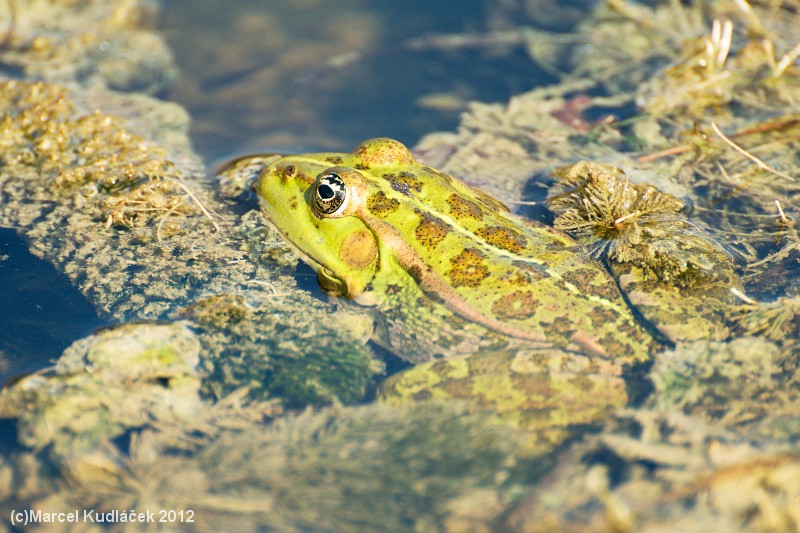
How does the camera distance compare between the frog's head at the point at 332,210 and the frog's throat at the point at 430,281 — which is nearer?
the frog's throat at the point at 430,281

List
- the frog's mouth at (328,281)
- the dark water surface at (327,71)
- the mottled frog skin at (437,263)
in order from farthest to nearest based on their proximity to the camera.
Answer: the dark water surface at (327,71) → the frog's mouth at (328,281) → the mottled frog skin at (437,263)

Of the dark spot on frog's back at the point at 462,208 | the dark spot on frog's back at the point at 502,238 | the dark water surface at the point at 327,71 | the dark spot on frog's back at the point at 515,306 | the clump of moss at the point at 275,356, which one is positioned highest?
the dark water surface at the point at 327,71

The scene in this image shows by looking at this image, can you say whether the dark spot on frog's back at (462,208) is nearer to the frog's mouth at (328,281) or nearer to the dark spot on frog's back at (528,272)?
the dark spot on frog's back at (528,272)


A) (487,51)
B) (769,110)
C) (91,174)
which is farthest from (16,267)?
(769,110)

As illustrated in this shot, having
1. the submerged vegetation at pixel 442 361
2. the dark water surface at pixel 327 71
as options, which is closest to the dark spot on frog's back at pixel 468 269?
the submerged vegetation at pixel 442 361

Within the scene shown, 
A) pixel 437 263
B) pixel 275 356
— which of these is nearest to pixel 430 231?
pixel 437 263

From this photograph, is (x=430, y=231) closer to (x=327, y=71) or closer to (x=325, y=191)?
(x=325, y=191)
